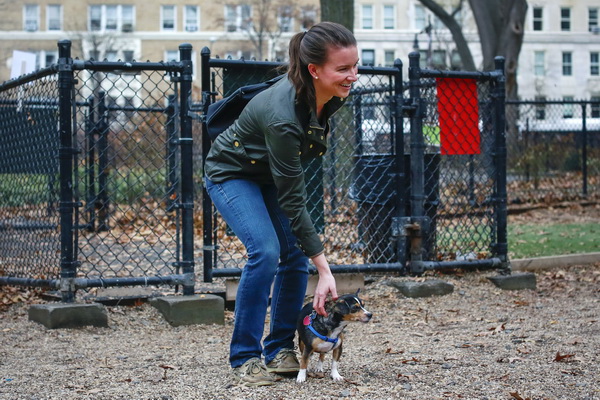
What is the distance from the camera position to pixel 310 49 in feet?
13.0

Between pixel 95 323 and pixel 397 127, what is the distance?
3025mm

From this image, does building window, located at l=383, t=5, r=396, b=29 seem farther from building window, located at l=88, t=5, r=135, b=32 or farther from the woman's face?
the woman's face

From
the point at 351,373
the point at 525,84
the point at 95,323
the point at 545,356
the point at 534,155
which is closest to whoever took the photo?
the point at 351,373

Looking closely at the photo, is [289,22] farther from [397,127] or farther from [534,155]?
[397,127]

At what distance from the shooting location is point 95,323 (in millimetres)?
6090

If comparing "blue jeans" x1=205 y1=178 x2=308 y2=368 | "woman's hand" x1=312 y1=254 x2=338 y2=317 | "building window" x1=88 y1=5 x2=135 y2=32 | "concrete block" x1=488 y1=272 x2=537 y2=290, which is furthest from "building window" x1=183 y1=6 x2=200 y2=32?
"woman's hand" x1=312 y1=254 x2=338 y2=317

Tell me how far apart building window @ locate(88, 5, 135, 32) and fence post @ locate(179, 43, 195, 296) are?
2130 inches

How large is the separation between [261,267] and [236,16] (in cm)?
5464

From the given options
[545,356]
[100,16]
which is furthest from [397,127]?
[100,16]

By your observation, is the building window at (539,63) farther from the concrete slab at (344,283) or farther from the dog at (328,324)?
the dog at (328,324)

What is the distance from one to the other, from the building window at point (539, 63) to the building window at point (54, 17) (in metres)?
34.4

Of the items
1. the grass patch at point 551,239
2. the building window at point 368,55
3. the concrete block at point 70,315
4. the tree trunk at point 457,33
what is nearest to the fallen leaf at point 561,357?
the concrete block at point 70,315

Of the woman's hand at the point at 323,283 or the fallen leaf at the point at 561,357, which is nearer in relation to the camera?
the woman's hand at the point at 323,283

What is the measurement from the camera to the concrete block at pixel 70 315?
19.6 feet
